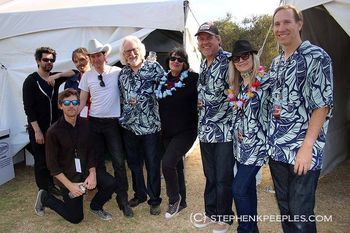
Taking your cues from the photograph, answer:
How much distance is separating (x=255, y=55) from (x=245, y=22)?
55.3ft

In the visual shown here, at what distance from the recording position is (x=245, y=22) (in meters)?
18.6

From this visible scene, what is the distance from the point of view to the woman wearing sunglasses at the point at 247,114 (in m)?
2.55

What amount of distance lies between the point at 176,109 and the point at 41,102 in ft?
5.70

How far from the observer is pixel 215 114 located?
2977 millimetres

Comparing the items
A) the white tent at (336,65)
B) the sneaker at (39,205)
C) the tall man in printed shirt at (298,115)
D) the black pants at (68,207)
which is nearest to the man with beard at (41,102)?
the sneaker at (39,205)

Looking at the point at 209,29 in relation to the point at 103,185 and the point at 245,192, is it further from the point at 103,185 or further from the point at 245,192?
the point at 103,185

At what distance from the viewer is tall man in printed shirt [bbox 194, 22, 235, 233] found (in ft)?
9.50

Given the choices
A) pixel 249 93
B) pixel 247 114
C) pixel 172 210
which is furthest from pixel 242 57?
pixel 172 210

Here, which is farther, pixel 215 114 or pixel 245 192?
pixel 215 114

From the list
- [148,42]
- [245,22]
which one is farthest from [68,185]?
[245,22]

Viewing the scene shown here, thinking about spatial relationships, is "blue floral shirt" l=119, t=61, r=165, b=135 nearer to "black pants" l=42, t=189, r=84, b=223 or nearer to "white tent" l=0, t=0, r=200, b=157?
"black pants" l=42, t=189, r=84, b=223

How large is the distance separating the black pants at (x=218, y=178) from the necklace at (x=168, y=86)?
0.57 m

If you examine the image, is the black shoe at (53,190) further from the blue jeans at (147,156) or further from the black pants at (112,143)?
the blue jeans at (147,156)

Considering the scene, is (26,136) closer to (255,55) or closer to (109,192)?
(109,192)
